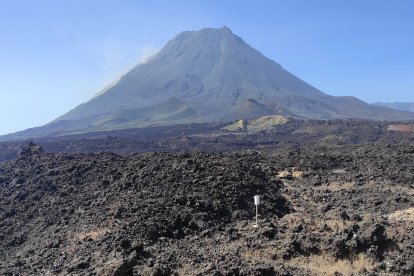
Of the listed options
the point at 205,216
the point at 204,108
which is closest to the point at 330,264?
the point at 205,216

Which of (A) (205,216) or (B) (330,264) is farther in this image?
(A) (205,216)

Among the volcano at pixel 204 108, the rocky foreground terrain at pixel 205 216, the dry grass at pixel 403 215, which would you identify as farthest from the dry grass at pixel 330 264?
the volcano at pixel 204 108

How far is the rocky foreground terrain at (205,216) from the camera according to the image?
11.4 metres

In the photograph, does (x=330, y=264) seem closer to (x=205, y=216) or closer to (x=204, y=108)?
(x=205, y=216)

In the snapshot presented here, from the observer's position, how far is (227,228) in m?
15.2

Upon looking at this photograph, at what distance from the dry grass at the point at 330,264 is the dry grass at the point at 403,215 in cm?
445

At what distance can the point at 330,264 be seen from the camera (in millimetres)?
11211

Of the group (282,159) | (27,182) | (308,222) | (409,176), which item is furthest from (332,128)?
(308,222)

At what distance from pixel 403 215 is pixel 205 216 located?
655 centimetres

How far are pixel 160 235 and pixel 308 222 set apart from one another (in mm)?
4530

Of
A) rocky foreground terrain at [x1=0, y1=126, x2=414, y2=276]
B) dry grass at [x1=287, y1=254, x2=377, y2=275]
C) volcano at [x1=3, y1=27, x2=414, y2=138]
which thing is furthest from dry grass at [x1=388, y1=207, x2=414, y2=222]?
volcano at [x1=3, y1=27, x2=414, y2=138]

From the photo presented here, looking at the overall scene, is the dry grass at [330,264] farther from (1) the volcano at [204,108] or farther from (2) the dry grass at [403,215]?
(1) the volcano at [204,108]

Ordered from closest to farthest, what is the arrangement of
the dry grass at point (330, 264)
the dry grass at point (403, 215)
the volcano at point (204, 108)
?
the dry grass at point (330, 264) → the dry grass at point (403, 215) → the volcano at point (204, 108)

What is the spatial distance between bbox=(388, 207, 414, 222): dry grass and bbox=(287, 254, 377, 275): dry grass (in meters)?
4.45
